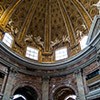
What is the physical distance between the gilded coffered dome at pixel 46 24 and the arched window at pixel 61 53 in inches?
10.5

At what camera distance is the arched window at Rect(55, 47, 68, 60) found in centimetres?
1611

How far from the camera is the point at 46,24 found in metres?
18.4

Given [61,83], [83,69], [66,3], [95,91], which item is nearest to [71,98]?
[61,83]

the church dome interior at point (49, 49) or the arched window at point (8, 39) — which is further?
the arched window at point (8, 39)

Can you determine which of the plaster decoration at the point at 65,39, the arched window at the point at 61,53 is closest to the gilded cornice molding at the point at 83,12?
the plaster decoration at the point at 65,39

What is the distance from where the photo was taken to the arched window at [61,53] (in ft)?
52.9

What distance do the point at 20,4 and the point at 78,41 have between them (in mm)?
7815

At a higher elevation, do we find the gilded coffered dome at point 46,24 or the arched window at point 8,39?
the gilded coffered dome at point 46,24

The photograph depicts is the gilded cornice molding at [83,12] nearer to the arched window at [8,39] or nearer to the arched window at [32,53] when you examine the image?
the arched window at [32,53]

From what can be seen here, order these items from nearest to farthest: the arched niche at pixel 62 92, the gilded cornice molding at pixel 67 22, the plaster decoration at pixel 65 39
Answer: the arched niche at pixel 62 92, the gilded cornice molding at pixel 67 22, the plaster decoration at pixel 65 39

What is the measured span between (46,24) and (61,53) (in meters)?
4.30

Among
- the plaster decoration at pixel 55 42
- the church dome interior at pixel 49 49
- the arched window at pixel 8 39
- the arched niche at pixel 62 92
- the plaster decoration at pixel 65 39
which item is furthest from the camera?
the plaster decoration at pixel 55 42

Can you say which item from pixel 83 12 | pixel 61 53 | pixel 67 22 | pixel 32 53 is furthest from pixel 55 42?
pixel 83 12

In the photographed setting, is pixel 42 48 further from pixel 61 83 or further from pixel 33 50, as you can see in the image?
pixel 61 83
